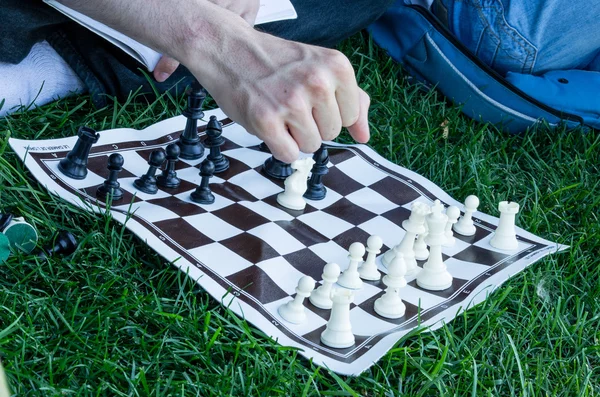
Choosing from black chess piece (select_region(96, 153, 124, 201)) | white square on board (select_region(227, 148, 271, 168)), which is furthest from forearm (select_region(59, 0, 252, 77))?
white square on board (select_region(227, 148, 271, 168))

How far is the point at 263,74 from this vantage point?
1.19m

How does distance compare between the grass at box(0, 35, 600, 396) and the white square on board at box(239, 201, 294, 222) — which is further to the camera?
the white square on board at box(239, 201, 294, 222)

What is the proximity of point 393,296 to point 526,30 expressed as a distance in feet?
3.57

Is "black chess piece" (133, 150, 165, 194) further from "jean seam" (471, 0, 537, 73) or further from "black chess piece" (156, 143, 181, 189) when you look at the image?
"jean seam" (471, 0, 537, 73)

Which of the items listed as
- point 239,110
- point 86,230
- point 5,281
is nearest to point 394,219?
point 239,110

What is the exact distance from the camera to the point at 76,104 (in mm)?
1799

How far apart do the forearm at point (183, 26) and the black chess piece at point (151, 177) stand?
0.25 m

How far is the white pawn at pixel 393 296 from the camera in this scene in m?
1.27

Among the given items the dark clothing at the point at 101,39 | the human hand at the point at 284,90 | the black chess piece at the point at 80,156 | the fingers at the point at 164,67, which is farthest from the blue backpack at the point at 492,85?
the black chess piece at the point at 80,156

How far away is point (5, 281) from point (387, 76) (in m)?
1.30

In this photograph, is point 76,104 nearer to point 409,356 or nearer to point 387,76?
point 387,76

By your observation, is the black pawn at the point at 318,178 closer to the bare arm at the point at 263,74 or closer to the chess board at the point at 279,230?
the chess board at the point at 279,230

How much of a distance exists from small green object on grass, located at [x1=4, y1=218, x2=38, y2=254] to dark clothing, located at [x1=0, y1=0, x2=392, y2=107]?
55 centimetres

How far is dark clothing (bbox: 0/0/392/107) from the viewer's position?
1614 mm
